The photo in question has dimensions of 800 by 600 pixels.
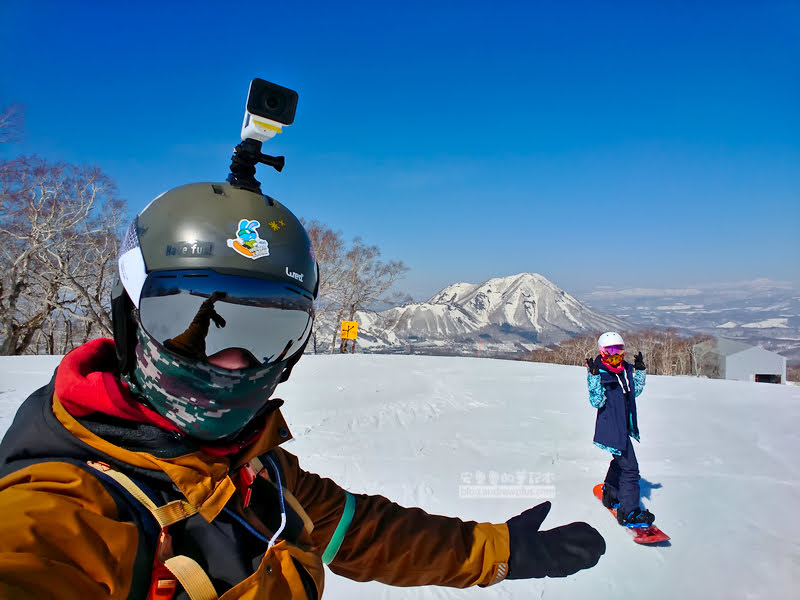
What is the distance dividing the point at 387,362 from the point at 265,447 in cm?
1410

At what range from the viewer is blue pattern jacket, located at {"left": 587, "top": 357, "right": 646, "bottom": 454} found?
4965 mm

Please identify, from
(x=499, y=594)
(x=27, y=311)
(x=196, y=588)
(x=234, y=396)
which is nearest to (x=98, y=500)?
(x=196, y=588)

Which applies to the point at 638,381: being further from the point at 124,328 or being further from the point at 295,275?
the point at 124,328

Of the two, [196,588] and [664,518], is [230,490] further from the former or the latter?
[664,518]

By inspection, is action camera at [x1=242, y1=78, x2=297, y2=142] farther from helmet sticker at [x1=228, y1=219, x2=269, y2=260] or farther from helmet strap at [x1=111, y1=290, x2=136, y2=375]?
helmet strap at [x1=111, y1=290, x2=136, y2=375]

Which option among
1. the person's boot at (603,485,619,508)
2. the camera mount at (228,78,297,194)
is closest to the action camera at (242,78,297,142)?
the camera mount at (228,78,297,194)

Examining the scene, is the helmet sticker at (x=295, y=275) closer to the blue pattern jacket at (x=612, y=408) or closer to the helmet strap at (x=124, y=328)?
the helmet strap at (x=124, y=328)

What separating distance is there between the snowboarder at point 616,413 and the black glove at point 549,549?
11.4ft

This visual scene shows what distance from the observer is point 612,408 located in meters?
5.06

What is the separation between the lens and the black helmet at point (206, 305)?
131 centimetres

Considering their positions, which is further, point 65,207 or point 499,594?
point 65,207

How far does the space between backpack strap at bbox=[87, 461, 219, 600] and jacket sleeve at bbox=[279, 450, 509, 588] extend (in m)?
0.68

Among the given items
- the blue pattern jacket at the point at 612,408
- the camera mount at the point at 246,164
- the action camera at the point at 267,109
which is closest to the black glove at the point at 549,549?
the camera mount at the point at 246,164

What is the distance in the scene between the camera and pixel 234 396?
135cm
